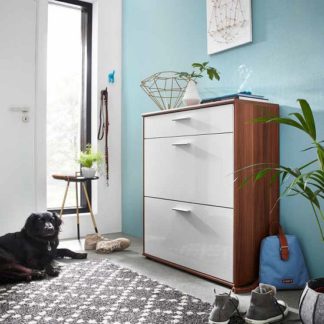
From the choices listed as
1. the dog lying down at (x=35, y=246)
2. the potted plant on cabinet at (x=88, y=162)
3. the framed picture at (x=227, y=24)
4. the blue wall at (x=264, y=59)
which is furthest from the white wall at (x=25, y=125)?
the framed picture at (x=227, y=24)

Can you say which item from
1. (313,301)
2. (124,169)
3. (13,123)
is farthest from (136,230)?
(313,301)

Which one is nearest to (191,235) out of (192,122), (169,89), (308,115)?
(192,122)

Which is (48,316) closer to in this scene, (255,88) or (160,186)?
(160,186)

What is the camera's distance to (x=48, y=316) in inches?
69.2

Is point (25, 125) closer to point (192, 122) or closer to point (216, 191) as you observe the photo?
point (192, 122)

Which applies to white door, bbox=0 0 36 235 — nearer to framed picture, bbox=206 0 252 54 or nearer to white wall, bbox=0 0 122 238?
white wall, bbox=0 0 122 238

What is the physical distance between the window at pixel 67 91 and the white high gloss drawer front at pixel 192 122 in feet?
3.78

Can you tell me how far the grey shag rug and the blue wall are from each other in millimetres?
821

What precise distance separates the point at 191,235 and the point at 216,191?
36 centimetres

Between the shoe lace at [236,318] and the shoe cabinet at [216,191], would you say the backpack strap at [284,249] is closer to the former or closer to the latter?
the shoe cabinet at [216,191]

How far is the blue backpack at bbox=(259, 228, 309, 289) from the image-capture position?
210 cm

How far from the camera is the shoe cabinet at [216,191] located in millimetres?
2117

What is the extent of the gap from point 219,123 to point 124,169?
1798 mm

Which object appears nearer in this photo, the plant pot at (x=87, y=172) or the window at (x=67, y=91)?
the plant pot at (x=87, y=172)
